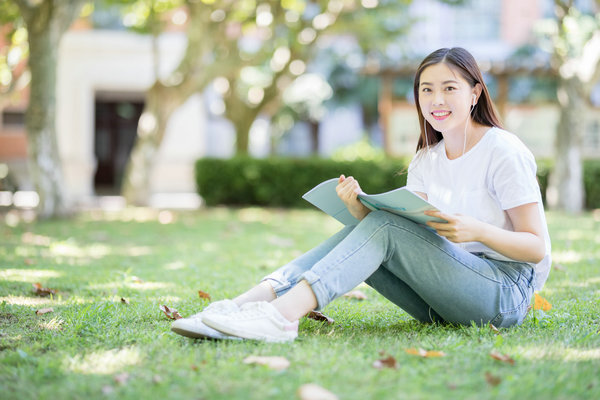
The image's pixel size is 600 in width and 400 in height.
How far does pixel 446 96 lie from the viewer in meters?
2.86

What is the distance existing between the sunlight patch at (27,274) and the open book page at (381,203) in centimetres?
254

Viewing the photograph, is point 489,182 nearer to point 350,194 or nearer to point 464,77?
point 464,77

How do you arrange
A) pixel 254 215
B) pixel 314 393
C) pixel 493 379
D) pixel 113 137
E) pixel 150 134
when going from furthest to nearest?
pixel 113 137 → pixel 150 134 → pixel 254 215 → pixel 493 379 → pixel 314 393

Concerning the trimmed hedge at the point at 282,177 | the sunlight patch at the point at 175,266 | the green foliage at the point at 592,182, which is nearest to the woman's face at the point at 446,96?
the sunlight patch at the point at 175,266

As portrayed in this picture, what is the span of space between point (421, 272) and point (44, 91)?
8100mm

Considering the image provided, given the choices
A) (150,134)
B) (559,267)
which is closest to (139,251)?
(559,267)

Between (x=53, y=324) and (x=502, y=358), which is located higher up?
(x=502, y=358)

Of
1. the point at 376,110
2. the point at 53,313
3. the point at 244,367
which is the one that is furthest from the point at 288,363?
the point at 376,110

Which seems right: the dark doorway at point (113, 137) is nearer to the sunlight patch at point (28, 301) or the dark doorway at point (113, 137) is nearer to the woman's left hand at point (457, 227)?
the sunlight patch at point (28, 301)

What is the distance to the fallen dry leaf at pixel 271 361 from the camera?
2353mm

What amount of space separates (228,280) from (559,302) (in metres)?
2.25

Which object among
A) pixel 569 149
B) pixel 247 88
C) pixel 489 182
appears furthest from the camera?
pixel 247 88

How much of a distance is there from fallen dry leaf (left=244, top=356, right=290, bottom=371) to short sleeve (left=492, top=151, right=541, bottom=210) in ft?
3.70

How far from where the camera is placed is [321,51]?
19031mm
